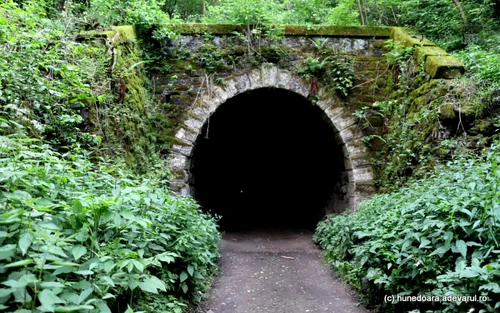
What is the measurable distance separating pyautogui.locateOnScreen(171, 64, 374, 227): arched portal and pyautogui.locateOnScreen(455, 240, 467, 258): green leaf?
3.62 meters

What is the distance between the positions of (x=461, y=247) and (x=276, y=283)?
8.07 feet

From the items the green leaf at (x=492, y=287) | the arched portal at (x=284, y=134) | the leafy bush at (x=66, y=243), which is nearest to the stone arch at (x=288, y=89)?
the arched portal at (x=284, y=134)

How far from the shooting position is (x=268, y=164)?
1162 cm

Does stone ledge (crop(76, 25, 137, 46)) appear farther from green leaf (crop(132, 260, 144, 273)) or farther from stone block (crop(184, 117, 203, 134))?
green leaf (crop(132, 260, 144, 273))

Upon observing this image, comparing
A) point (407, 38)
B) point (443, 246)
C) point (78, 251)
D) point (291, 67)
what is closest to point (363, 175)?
point (291, 67)

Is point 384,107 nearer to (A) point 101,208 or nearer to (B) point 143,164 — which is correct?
(B) point 143,164

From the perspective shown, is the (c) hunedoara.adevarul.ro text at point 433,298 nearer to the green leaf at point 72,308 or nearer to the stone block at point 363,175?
the green leaf at point 72,308

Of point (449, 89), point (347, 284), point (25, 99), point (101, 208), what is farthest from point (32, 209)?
point (449, 89)

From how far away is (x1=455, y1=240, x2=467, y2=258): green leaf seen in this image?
7.41ft

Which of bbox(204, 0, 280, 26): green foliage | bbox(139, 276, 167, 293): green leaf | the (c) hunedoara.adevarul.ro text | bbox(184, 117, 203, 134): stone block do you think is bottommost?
the (c) hunedoara.adevarul.ro text

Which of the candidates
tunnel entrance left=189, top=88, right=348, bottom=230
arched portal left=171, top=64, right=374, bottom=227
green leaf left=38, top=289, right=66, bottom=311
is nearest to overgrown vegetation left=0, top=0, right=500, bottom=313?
green leaf left=38, top=289, right=66, bottom=311

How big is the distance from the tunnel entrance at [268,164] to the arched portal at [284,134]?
0.09ft

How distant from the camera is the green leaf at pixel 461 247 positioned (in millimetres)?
2260

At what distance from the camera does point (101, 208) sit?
1.95 meters
